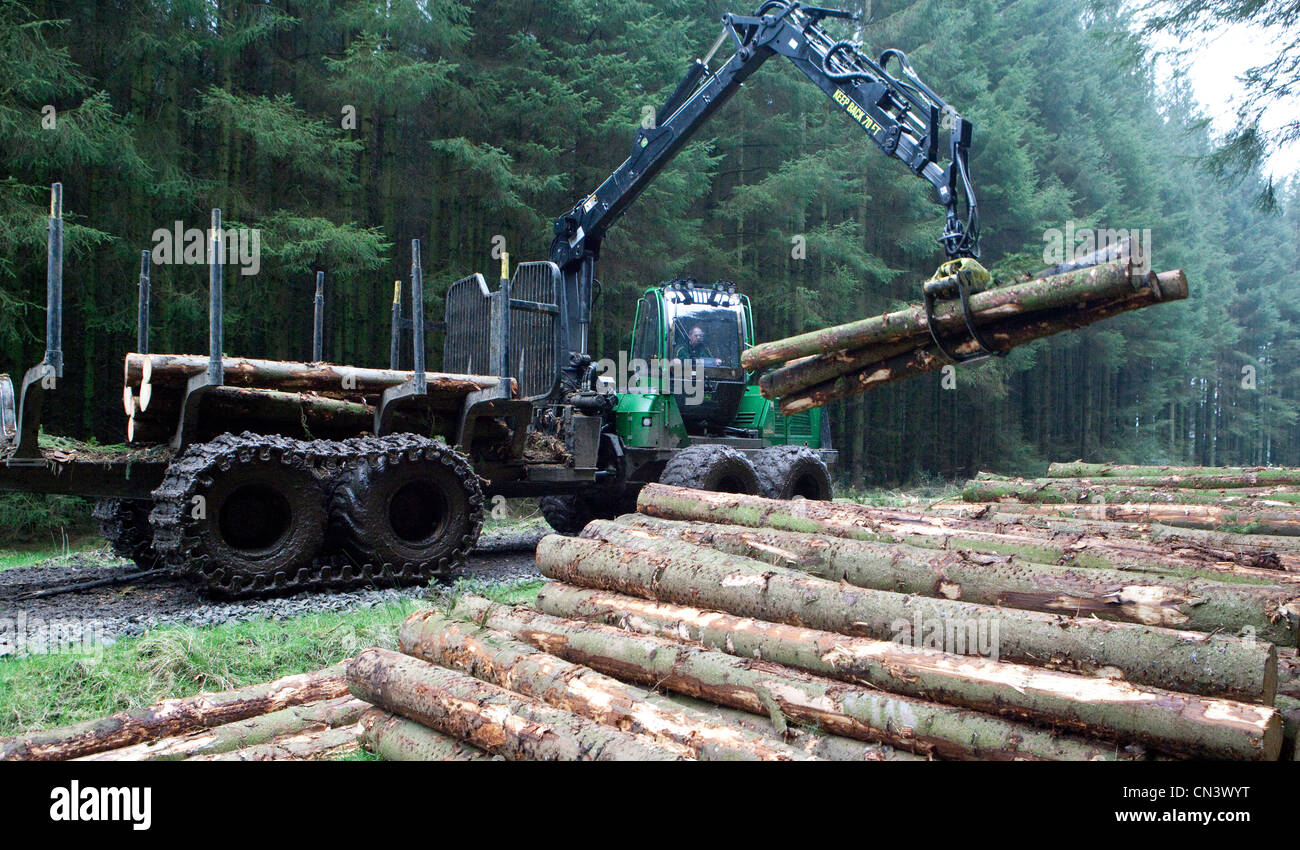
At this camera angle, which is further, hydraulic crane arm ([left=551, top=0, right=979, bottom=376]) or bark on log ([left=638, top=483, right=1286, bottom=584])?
hydraulic crane arm ([left=551, top=0, right=979, bottom=376])

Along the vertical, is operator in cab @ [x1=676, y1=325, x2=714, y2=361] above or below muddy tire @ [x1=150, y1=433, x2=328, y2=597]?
above

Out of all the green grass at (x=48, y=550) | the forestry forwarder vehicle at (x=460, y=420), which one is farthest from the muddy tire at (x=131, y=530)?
the green grass at (x=48, y=550)

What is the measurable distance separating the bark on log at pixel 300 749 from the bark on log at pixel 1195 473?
7623mm

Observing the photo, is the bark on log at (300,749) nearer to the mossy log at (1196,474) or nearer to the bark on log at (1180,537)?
the bark on log at (1180,537)

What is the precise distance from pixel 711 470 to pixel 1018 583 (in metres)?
6.26

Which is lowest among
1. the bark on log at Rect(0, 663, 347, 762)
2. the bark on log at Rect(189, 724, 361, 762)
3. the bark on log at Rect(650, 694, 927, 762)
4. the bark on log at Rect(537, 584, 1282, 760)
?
the bark on log at Rect(189, 724, 361, 762)

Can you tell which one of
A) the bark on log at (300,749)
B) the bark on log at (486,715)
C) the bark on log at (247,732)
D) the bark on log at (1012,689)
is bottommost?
the bark on log at (300,749)

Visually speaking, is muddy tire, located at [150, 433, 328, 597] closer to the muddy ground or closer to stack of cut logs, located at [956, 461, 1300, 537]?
the muddy ground

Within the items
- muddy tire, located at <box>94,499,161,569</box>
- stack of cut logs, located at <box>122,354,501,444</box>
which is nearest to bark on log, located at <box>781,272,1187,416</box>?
stack of cut logs, located at <box>122,354,501,444</box>

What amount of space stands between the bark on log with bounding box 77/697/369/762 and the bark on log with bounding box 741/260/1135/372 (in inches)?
143

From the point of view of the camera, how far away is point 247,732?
13.4 ft

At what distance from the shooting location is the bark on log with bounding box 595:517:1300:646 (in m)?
3.40

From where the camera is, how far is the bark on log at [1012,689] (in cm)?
284

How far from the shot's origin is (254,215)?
505 inches
